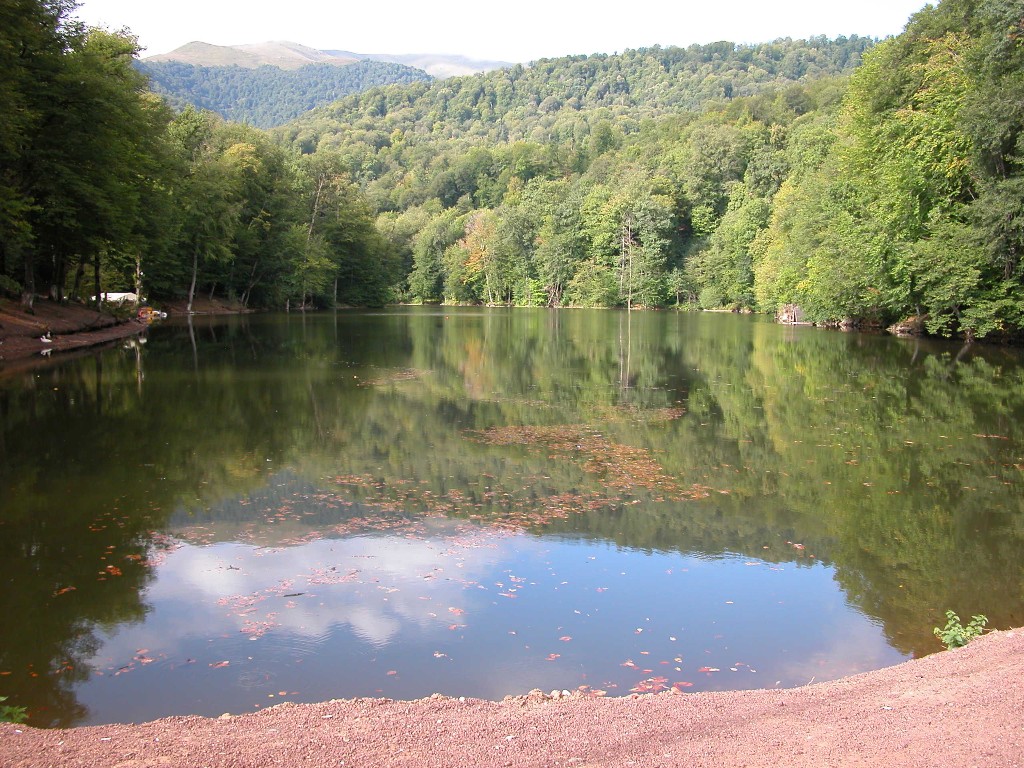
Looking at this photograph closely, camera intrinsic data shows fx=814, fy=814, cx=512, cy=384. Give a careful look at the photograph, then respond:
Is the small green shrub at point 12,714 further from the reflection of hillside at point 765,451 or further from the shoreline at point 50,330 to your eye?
the shoreline at point 50,330

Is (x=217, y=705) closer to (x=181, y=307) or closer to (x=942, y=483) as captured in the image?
(x=942, y=483)

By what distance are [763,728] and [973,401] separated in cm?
1882

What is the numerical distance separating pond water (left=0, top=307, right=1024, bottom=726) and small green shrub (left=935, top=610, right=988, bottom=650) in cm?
18

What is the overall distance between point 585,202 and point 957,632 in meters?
99.4

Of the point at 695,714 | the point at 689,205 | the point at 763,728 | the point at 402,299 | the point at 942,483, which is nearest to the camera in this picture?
the point at 763,728

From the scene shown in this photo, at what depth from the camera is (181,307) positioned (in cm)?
6512

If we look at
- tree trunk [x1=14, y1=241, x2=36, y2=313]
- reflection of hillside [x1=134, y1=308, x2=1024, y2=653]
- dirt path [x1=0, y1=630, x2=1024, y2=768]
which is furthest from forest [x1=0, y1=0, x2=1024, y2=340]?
dirt path [x1=0, y1=630, x2=1024, y2=768]

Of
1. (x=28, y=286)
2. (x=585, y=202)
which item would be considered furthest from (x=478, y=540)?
(x=585, y=202)

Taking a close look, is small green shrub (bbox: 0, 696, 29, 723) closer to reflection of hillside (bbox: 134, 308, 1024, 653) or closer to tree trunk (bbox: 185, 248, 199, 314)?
reflection of hillside (bbox: 134, 308, 1024, 653)

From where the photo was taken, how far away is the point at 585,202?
103062mm

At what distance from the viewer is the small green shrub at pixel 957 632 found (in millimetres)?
6992

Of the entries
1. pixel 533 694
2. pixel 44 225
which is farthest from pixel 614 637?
pixel 44 225

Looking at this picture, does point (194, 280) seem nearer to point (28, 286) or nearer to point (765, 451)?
point (28, 286)

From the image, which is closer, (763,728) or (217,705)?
(763,728)
